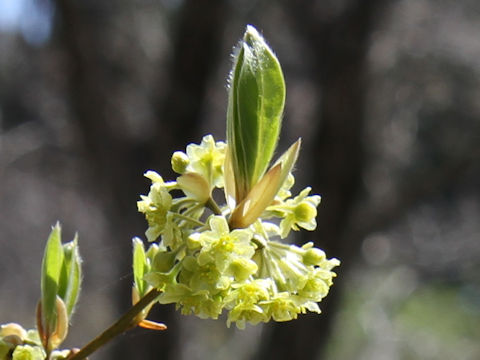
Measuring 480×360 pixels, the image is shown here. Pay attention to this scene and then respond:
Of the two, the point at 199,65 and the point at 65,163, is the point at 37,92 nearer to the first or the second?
the point at 65,163

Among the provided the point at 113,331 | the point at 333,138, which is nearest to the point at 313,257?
the point at 113,331

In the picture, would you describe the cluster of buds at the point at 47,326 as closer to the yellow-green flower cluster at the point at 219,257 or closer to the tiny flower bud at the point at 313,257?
the yellow-green flower cluster at the point at 219,257

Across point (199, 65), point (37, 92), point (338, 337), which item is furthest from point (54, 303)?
point (338, 337)

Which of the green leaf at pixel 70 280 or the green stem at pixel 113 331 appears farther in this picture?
the green leaf at pixel 70 280

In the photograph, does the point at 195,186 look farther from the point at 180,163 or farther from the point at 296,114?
the point at 296,114

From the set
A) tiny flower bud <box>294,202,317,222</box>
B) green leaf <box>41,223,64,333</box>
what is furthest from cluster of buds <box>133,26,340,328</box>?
green leaf <box>41,223,64,333</box>

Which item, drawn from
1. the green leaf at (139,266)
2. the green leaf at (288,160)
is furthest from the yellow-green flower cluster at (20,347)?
the green leaf at (288,160)
